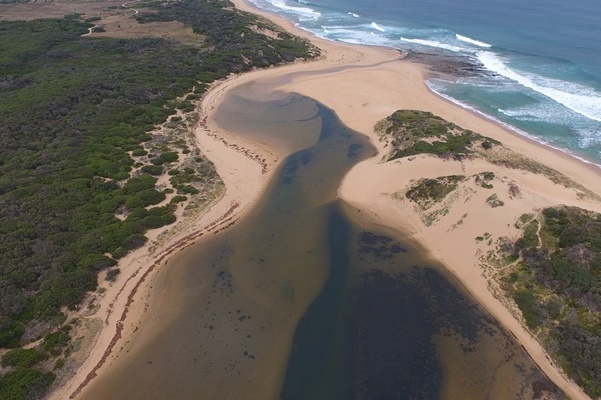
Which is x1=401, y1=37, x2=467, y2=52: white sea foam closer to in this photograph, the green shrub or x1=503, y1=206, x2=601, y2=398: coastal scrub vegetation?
x1=503, y1=206, x2=601, y2=398: coastal scrub vegetation

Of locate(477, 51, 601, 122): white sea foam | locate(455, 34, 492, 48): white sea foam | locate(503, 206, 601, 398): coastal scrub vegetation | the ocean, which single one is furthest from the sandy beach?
locate(455, 34, 492, 48): white sea foam

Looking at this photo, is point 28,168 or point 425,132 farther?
point 425,132

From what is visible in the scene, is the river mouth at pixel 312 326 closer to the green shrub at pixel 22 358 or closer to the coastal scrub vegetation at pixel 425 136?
the green shrub at pixel 22 358

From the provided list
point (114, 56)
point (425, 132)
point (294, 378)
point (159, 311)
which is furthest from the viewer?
point (114, 56)

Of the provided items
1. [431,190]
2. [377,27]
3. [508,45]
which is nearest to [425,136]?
[431,190]

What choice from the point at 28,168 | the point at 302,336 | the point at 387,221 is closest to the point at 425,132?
the point at 387,221

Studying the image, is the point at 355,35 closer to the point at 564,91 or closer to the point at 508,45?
the point at 508,45

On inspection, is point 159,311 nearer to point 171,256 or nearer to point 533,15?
point 171,256
